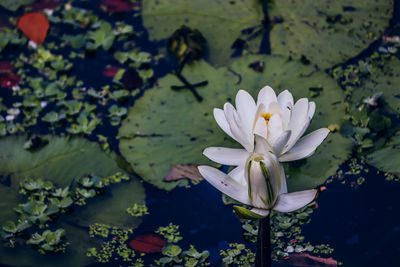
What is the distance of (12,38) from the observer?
355 cm

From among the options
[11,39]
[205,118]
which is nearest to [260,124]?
[205,118]

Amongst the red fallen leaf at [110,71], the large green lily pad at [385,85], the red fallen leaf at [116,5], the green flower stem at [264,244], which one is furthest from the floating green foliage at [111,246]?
the red fallen leaf at [116,5]

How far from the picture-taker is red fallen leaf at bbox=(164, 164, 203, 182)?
251cm

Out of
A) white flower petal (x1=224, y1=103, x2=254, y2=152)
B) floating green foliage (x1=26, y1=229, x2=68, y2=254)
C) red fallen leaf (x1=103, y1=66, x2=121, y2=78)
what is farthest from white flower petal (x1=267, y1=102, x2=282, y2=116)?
red fallen leaf (x1=103, y1=66, x2=121, y2=78)

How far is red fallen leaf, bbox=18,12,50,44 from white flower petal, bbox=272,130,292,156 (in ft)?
7.53

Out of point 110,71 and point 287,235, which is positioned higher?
point 110,71

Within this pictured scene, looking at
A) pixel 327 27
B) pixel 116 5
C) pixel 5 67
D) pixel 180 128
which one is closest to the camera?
pixel 180 128

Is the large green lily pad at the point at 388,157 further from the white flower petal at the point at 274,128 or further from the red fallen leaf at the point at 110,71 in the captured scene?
the red fallen leaf at the point at 110,71

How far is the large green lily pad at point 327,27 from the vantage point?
310 centimetres

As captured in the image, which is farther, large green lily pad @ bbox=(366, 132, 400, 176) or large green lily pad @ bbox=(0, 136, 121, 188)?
large green lily pad @ bbox=(0, 136, 121, 188)

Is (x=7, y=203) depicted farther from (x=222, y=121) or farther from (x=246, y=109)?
(x=246, y=109)

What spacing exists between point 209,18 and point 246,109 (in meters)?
1.58

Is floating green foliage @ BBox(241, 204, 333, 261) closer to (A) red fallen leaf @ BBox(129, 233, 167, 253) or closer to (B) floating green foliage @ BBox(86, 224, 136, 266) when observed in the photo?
(A) red fallen leaf @ BBox(129, 233, 167, 253)

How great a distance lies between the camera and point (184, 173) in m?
2.52
